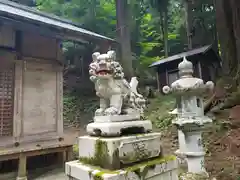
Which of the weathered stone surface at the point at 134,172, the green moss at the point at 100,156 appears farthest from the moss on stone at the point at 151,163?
the green moss at the point at 100,156

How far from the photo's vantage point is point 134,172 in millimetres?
2186

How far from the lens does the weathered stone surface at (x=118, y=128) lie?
2.27 metres

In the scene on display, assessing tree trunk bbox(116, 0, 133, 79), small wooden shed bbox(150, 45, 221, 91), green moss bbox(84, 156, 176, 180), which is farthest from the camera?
tree trunk bbox(116, 0, 133, 79)

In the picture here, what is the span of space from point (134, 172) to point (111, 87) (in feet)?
3.46

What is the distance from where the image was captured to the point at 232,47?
8148 mm

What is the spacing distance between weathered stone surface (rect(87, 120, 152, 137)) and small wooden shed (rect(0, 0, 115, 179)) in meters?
3.56

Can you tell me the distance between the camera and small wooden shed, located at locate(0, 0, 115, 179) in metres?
5.29

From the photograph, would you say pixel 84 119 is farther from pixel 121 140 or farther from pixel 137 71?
pixel 121 140

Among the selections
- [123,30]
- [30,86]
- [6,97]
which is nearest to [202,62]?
[123,30]

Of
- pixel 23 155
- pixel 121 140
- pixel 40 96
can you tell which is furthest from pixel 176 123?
pixel 40 96

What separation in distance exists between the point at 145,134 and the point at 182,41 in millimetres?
17469

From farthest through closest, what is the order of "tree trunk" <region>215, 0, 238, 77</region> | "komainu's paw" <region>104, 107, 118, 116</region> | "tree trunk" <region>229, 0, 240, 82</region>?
1. "tree trunk" <region>215, 0, 238, 77</region>
2. "tree trunk" <region>229, 0, 240, 82</region>
3. "komainu's paw" <region>104, 107, 118, 116</region>

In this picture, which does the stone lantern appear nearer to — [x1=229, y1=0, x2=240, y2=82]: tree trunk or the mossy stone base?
the mossy stone base

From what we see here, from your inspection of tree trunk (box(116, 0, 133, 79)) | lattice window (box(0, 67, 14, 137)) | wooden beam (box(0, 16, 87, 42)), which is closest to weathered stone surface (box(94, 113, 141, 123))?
wooden beam (box(0, 16, 87, 42))
